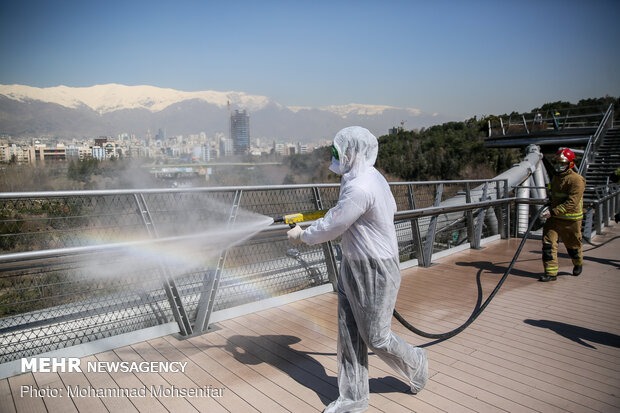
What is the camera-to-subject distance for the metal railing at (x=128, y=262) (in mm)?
3225

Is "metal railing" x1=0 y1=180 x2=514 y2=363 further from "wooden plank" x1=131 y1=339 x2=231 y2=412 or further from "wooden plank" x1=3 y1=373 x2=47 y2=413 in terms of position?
"wooden plank" x1=131 y1=339 x2=231 y2=412

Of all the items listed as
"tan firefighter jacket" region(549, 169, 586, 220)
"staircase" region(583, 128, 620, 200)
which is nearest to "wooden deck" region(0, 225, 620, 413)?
"tan firefighter jacket" region(549, 169, 586, 220)

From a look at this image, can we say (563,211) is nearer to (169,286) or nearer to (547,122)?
(169,286)

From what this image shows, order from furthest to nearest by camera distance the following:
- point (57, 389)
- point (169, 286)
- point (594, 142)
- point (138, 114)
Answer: point (138, 114) → point (594, 142) → point (169, 286) → point (57, 389)

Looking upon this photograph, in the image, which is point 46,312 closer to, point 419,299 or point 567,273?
point 419,299

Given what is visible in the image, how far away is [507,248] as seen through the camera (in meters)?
8.10

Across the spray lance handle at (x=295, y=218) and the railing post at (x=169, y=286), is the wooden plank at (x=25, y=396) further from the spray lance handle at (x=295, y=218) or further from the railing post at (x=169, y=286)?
the spray lance handle at (x=295, y=218)

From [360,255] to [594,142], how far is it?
26864 millimetres

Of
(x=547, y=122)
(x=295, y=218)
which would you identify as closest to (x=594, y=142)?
(x=547, y=122)

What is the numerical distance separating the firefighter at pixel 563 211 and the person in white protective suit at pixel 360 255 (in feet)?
14.0

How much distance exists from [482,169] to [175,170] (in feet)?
115

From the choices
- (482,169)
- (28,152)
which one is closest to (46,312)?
(28,152)

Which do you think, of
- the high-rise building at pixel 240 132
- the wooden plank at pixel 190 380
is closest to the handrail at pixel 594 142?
the wooden plank at pixel 190 380

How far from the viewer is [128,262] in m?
3.49
